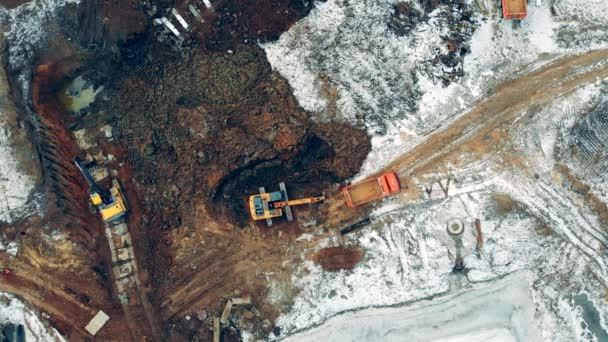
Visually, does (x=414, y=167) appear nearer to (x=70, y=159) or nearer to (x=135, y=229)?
(x=135, y=229)

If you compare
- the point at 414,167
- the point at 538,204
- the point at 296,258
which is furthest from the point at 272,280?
the point at 538,204

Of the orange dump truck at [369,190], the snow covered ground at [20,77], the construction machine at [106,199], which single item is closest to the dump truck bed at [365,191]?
the orange dump truck at [369,190]

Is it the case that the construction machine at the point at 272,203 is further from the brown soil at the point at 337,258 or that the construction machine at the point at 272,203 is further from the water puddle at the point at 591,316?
the water puddle at the point at 591,316

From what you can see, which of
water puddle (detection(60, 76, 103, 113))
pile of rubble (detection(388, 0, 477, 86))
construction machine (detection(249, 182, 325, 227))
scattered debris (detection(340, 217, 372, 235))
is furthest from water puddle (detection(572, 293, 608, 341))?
water puddle (detection(60, 76, 103, 113))

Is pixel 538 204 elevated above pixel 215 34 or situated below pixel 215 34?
below

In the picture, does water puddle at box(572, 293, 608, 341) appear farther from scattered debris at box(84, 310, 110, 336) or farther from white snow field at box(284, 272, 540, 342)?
scattered debris at box(84, 310, 110, 336)

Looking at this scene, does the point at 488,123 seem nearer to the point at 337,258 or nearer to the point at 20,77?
the point at 337,258

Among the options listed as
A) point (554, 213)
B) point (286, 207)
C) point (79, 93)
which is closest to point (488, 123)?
point (554, 213)
